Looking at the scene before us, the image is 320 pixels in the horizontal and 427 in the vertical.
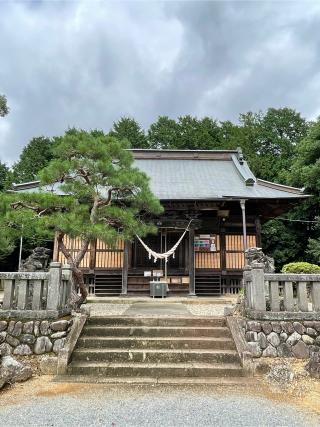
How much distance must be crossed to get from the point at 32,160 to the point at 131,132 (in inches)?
353

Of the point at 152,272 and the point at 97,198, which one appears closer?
the point at 97,198

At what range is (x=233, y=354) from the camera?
491 centimetres

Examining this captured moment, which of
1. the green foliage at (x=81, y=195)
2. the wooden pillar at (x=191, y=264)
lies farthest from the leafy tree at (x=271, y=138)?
the green foliage at (x=81, y=195)

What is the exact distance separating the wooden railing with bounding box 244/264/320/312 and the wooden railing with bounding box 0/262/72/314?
10.8ft

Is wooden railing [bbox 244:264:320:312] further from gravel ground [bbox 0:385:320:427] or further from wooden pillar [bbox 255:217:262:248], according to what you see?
wooden pillar [bbox 255:217:262:248]

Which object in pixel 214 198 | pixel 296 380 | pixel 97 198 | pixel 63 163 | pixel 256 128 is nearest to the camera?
pixel 296 380

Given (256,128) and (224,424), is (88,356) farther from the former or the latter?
(256,128)

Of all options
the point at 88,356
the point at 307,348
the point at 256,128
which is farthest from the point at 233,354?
the point at 256,128

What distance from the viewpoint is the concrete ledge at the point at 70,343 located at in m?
4.66

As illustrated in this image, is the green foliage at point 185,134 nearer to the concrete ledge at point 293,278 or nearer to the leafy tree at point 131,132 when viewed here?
the leafy tree at point 131,132

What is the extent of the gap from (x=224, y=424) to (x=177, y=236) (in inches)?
358

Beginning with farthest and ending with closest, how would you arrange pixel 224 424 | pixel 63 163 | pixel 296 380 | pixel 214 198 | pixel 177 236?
pixel 177 236 < pixel 214 198 < pixel 63 163 < pixel 296 380 < pixel 224 424

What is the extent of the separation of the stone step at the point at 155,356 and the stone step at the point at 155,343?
21 cm

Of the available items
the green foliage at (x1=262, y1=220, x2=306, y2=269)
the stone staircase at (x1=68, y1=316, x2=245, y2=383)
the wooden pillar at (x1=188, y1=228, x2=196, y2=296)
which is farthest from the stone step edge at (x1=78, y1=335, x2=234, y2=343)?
the green foliage at (x1=262, y1=220, x2=306, y2=269)
